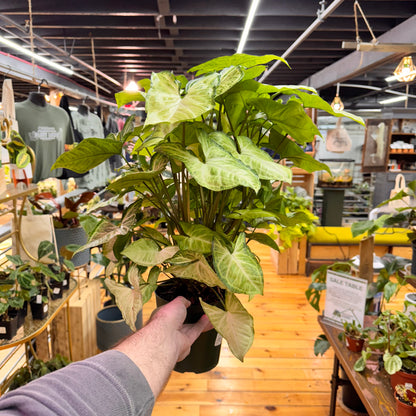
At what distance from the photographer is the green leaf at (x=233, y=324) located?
0.85 meters

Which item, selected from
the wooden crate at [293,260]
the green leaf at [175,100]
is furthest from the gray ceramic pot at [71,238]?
the wooden crate at [293,260]

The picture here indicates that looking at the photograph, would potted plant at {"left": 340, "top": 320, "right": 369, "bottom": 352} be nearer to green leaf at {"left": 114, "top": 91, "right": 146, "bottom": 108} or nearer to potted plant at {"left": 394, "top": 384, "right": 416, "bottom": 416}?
potted plant at {"left": 394, "top": 384, "right": 416, "bottom": 416}

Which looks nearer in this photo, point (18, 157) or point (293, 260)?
point (18, 157)

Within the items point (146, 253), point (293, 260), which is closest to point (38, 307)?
point (146, 253)

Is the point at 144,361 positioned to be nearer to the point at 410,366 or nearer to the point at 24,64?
the point at 410,366

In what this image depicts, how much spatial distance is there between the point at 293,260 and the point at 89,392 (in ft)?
15.2

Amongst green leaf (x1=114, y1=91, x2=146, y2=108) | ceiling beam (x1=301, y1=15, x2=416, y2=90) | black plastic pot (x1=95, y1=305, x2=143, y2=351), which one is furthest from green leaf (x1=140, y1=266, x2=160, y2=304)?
ceiling beam (x1=301, y1=15, x2=416, y2=90)

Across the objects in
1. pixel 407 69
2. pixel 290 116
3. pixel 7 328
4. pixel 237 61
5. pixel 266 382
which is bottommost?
pixel 266 382

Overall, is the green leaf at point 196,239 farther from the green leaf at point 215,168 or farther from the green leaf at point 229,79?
the green leaf at point 229,79

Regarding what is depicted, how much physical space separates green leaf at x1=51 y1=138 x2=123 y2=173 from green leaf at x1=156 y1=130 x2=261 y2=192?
0.18 m

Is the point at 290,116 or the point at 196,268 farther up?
the point at 290,116

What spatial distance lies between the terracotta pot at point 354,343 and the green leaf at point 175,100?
172cm

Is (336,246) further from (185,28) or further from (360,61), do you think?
(185,28)

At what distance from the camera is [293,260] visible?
4973mm
